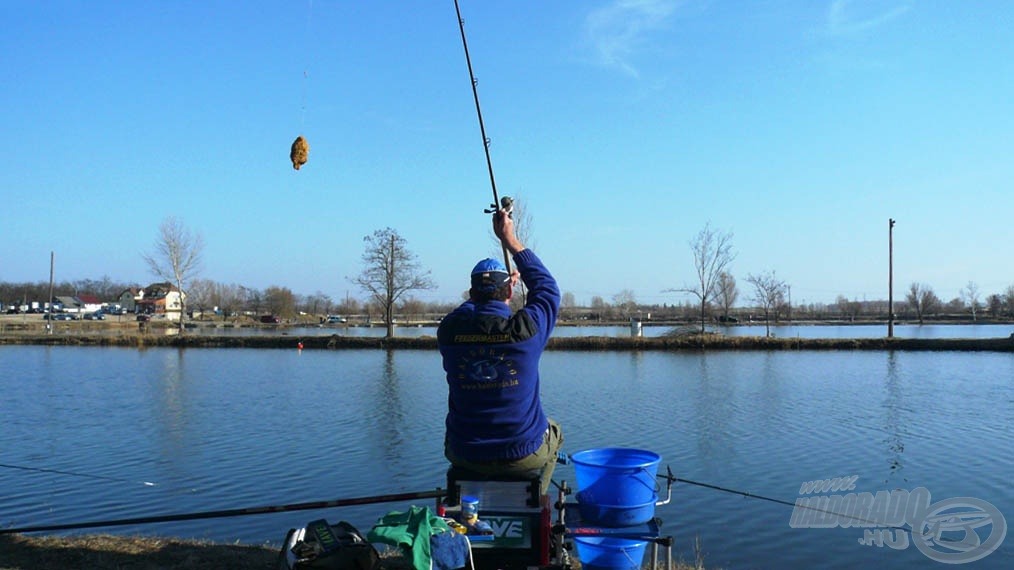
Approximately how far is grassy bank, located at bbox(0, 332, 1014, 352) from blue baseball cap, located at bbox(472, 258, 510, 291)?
Result: 32519mm

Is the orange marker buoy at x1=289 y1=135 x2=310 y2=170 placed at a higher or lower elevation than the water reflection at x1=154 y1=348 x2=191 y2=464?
higher

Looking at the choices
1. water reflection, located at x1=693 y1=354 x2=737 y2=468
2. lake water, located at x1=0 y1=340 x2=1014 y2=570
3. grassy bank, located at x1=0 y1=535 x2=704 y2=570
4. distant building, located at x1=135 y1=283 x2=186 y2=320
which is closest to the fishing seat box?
grassy bank, located at x1=0 y1=535 x2=704 y2=570

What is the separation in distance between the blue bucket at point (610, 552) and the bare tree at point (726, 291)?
1706 inches

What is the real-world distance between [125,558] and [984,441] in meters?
13.2

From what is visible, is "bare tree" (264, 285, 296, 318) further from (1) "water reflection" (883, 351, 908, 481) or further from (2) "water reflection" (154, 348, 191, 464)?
(1) "water reflection" (883, 351, 908, 481)


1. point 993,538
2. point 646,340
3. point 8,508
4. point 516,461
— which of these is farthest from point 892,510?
point 646,340

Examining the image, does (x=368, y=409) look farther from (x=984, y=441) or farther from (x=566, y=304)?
(x=566, y=304)

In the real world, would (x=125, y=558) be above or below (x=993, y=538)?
above

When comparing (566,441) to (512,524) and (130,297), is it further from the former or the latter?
(130,297)

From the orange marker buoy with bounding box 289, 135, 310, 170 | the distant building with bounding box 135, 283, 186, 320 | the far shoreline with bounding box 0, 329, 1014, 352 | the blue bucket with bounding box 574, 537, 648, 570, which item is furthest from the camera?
the distant building with bounding box 135, 283, 186, 320

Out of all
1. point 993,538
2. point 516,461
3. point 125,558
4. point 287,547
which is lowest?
point 993,538

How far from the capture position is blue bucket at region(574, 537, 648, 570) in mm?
4598

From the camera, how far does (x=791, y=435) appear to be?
13523mm

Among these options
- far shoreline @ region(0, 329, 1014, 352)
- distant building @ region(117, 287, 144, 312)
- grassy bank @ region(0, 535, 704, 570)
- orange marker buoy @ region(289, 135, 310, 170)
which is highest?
distant building @ region(117, 287, 144, 312)
